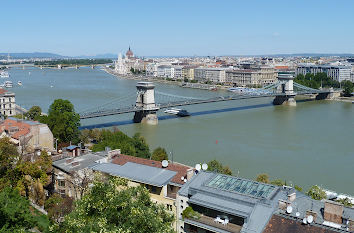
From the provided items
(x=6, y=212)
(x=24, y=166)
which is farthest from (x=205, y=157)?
(x=6, y=212)

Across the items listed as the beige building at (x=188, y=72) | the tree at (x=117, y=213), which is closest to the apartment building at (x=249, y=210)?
the tree at (x=117, y=213)

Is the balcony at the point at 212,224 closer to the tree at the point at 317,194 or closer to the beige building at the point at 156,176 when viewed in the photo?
the beige building at the point at 156,176

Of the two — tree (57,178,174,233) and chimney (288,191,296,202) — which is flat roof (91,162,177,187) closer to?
tree (57,178,174,233)

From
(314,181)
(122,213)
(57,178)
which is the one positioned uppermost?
(122,213)

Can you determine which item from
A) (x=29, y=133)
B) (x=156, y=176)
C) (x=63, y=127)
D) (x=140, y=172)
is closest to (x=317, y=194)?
(x=156, y=176)

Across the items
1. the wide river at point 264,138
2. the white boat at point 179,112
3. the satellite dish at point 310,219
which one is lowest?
the wide river at point 264,138

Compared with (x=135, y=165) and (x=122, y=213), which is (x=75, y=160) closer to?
(x=135, y=165)

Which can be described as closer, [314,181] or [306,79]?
[314,181]
